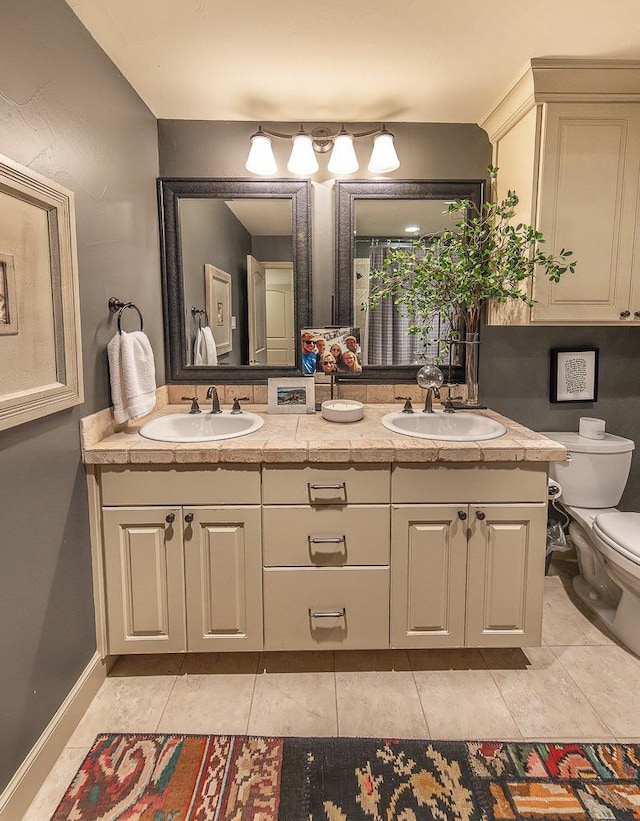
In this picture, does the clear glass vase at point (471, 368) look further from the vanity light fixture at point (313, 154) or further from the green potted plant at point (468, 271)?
the vanity light fixture at point (313, 154)

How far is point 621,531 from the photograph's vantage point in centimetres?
203

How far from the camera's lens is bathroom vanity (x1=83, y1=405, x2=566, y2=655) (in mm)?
1808

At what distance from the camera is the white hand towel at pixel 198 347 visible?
245 centimetres

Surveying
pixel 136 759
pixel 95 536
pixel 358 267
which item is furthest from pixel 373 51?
pixel 136 759

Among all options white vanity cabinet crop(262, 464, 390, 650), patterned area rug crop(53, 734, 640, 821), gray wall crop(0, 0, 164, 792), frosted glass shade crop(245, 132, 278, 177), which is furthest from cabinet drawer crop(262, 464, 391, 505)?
frosted glass shade crop(245, 132, 278, 177)

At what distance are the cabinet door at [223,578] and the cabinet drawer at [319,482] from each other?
10 centimetres

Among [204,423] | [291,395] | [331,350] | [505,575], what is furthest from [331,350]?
[505,575]

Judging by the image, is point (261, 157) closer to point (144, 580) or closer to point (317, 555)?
point (317, 555)

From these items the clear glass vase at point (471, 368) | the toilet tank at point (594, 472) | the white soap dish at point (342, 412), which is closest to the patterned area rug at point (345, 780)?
the toilet tank at point (594, 472)

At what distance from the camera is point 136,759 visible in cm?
156

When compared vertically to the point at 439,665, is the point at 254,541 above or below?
above

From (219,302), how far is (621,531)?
194cm

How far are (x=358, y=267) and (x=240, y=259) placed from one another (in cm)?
55

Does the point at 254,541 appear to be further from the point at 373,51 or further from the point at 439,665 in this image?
the point at 373,51
